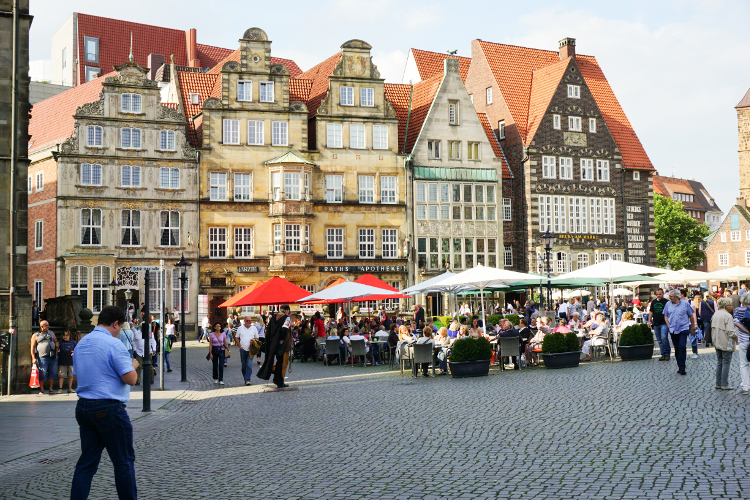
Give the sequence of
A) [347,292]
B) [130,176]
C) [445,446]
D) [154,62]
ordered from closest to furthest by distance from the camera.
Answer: [445,446]
[347,292]
[130,176]
[154,62]

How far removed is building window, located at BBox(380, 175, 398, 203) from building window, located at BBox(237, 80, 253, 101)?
8.95 meters

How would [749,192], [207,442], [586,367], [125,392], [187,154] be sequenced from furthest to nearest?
[749,192], [187,154], [586,367], [207,442], [125,392]

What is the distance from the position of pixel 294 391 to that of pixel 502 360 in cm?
622

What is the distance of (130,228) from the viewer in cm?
4569

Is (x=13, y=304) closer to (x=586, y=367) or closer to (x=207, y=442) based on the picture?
(x=207, y=442)

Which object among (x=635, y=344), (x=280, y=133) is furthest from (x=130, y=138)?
(x=635, y=344)

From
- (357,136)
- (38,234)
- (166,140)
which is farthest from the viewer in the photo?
(357,136)

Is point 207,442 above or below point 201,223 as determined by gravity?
below

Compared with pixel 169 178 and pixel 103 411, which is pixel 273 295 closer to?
pixel 169 178

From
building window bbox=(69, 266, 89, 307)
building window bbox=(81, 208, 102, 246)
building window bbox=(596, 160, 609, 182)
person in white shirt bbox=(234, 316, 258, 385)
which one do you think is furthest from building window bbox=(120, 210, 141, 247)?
building window bbox=(596, 160, 609, 182)

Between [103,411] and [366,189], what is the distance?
140ft

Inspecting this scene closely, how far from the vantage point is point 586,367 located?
22.2 metres

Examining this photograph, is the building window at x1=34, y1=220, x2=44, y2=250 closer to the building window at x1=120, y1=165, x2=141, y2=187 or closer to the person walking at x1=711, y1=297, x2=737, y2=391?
the building window at x1=120, y1=165, x2=141, y2=187

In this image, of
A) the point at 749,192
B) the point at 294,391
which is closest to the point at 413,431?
the point at 294,391
